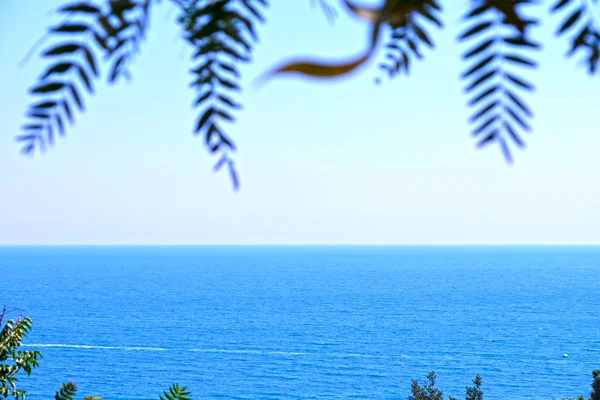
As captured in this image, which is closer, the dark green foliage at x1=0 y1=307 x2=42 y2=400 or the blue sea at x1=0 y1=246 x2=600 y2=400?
the dark green foliage at x1=0 y1=307 x2=42 y2=400

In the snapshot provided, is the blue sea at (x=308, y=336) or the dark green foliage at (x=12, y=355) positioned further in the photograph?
the blue sea at (x=308, y=336)

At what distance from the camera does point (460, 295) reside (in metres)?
106

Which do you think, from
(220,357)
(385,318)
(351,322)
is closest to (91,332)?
(220,357)

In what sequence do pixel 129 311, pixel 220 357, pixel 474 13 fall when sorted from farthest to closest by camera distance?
pixel 129 311 → pixel 220 357 → pixel 474 13

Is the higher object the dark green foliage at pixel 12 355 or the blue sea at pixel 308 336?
the blue sea at pixel 308 336

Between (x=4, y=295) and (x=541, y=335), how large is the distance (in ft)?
268

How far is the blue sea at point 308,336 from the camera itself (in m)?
57.4

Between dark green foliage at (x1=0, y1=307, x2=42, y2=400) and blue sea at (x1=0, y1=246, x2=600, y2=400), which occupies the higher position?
blue sea at (x1=0, y1=246, x2=600, y2=400)

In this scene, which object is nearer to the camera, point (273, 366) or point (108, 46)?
point (108, 46)

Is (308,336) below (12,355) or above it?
above

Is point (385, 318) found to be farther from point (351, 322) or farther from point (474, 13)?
point (474, 13)

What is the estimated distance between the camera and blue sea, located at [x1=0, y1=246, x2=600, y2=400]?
2260 inches

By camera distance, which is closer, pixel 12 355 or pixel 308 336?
pixel 12 355

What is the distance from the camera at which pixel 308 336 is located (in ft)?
244
